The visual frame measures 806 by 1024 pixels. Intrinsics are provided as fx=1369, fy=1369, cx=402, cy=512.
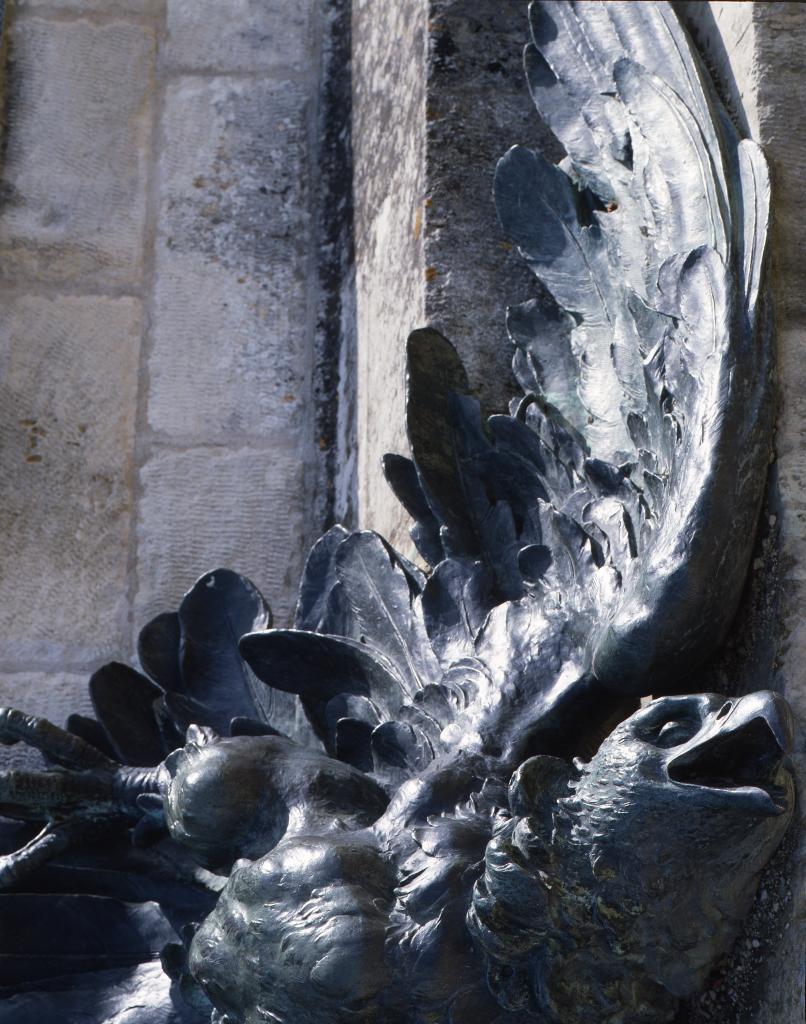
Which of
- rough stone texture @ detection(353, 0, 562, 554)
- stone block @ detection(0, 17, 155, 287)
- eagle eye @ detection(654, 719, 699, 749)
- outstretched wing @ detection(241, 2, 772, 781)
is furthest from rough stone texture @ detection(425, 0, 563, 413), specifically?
eagle eye @ detection(654, 719, 699, 749)

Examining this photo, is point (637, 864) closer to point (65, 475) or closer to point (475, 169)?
point (475, 169)

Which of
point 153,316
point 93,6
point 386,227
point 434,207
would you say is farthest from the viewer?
point 93,6

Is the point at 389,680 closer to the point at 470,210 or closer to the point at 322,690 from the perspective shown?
the point at 322,690

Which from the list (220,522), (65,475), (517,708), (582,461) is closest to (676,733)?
(517,708)

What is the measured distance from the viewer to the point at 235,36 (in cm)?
219

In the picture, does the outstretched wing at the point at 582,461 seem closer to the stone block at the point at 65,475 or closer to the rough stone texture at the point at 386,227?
the rough stone texture at the point at 386,227

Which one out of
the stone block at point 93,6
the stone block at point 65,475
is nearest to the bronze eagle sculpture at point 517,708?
the stone block at point 65,475

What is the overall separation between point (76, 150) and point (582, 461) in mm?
1175

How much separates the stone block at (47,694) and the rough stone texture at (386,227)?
44 centimetres

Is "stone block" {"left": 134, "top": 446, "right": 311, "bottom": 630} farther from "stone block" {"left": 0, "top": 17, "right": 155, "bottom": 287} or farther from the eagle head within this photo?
the eagle head

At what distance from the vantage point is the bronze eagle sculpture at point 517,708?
3.29 feet

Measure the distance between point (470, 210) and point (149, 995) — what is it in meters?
0.99

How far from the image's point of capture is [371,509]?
1.79 m

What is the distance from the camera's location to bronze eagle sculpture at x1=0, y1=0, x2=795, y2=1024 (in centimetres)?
100
